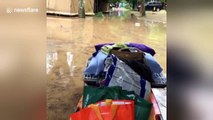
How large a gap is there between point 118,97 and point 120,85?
22.2 inches

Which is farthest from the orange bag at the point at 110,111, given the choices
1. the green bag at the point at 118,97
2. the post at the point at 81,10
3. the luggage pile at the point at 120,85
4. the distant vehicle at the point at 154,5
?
the distant vehicle at the point at 154,5

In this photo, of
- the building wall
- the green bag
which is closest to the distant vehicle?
the building wall

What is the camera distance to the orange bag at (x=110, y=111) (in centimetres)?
248

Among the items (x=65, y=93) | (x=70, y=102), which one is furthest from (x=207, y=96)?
(x=65, y=93)

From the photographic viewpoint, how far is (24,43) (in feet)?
4.61

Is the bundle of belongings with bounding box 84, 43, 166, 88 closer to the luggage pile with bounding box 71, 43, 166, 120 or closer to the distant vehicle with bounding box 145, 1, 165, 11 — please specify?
the luggage pile with bounding box 71, 43, 166, 120

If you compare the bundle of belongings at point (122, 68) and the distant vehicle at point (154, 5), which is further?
the distant vehicle at point (154, 5)

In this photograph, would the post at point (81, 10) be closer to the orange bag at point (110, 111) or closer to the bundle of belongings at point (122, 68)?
the bundle of belongings at point (122, 68)

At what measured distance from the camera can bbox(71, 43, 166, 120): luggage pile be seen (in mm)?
2523

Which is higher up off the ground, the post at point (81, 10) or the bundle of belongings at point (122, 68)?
the post at point (81, 10)

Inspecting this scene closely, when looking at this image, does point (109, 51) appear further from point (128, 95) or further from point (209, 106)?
point (209, 106)

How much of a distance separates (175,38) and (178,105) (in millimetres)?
240

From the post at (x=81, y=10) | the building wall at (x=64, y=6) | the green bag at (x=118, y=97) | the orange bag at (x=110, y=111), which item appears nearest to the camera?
the orange bag at (x=110, y=111)

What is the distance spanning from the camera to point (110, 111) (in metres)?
2.49
